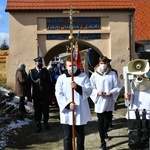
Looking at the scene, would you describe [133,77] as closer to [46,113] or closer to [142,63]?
[142,63]

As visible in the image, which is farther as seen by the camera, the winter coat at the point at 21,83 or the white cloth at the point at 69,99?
the winter coat at the point at 21,83

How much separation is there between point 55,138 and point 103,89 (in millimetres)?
1870

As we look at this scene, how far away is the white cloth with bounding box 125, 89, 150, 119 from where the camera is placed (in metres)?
6.07

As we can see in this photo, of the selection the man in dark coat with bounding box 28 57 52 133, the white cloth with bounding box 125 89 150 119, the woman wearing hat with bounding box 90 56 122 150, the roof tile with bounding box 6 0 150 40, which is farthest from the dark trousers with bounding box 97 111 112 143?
the roof tile with bounding box 6 0 150 40

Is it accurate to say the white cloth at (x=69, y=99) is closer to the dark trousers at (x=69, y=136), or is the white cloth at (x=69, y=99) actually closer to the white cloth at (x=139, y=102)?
the dark trousers at (x=69, y=136)

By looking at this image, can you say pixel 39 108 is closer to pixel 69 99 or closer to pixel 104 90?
pixel 104 90

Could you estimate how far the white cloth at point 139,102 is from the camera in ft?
19.9

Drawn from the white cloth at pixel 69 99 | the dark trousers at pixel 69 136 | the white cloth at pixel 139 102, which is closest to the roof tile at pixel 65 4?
the white cloth at pixel 139 102

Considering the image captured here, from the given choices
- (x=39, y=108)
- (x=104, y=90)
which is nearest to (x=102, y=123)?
(x=104, y=90)

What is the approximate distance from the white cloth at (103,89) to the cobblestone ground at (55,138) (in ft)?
2.89

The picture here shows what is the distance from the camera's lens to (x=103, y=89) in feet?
22.9

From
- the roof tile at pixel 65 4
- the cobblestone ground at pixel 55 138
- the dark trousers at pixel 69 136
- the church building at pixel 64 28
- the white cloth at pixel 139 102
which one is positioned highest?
the roof tile at pixel 65 4

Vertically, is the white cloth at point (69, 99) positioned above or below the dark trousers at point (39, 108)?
above

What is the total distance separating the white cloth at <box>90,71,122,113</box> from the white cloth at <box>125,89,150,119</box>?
84 centimetres
